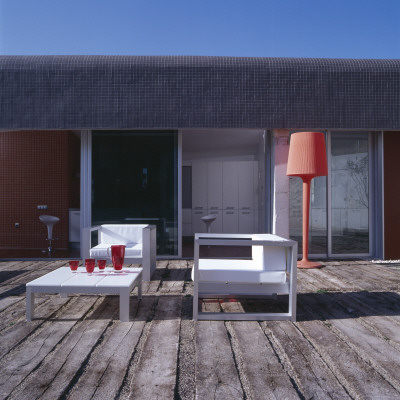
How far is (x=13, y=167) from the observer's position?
29.6 feet

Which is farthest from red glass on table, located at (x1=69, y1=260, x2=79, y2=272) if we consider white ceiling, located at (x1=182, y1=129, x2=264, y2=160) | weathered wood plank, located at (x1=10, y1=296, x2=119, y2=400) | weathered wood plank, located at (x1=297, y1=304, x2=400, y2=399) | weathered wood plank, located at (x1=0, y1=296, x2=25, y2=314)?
white ceiling, located at (x1=182, y1=129, x2=264, y2=160)

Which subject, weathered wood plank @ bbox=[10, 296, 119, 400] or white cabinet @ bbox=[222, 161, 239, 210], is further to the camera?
white cabinet @ bbox=[222, 161, 239, 210]

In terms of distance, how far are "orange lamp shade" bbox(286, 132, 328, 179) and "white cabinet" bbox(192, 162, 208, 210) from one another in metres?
5.08

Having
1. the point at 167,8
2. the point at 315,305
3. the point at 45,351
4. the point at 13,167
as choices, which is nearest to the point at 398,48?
the point at 167,8

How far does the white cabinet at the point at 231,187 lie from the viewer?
1114cm

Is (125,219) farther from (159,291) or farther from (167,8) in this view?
(167,8)

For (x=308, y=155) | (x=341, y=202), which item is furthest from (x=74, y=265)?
(x=341, y=202)

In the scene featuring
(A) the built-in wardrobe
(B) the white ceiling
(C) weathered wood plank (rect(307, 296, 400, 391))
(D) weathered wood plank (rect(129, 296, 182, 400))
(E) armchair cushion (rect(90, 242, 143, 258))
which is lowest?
(C) weathered wood plank (rect(307, 296, 400, 391))

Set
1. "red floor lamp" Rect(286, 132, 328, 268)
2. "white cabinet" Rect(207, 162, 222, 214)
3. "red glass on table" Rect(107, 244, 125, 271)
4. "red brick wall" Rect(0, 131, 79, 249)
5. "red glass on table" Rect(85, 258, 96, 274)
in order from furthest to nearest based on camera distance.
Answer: "white cabinet" Rect(207, 162, 222, 214)
"red brick wall" Rect(0, 131, 79, 249)
"red floor lamp" Rect(286, 132, 328, 268)
"red glass on table" Rect(107, 244, 125, 271)
"red glass on table" Rect(85, 258, 96, 274)

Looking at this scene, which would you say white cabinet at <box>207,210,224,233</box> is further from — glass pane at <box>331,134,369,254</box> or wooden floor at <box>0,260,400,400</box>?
wooden floor at <box>0,260,400,400</box>

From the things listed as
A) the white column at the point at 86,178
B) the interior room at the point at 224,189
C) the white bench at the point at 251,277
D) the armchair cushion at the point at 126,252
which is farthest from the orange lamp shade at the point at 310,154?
the interior room at the point at 224,189

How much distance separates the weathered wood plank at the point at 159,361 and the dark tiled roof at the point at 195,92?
4013mm

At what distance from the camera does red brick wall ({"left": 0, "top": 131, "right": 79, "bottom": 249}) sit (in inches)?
354

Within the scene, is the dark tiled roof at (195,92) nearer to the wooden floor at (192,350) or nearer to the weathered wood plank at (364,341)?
Result: the wooden floor at (192,350)
